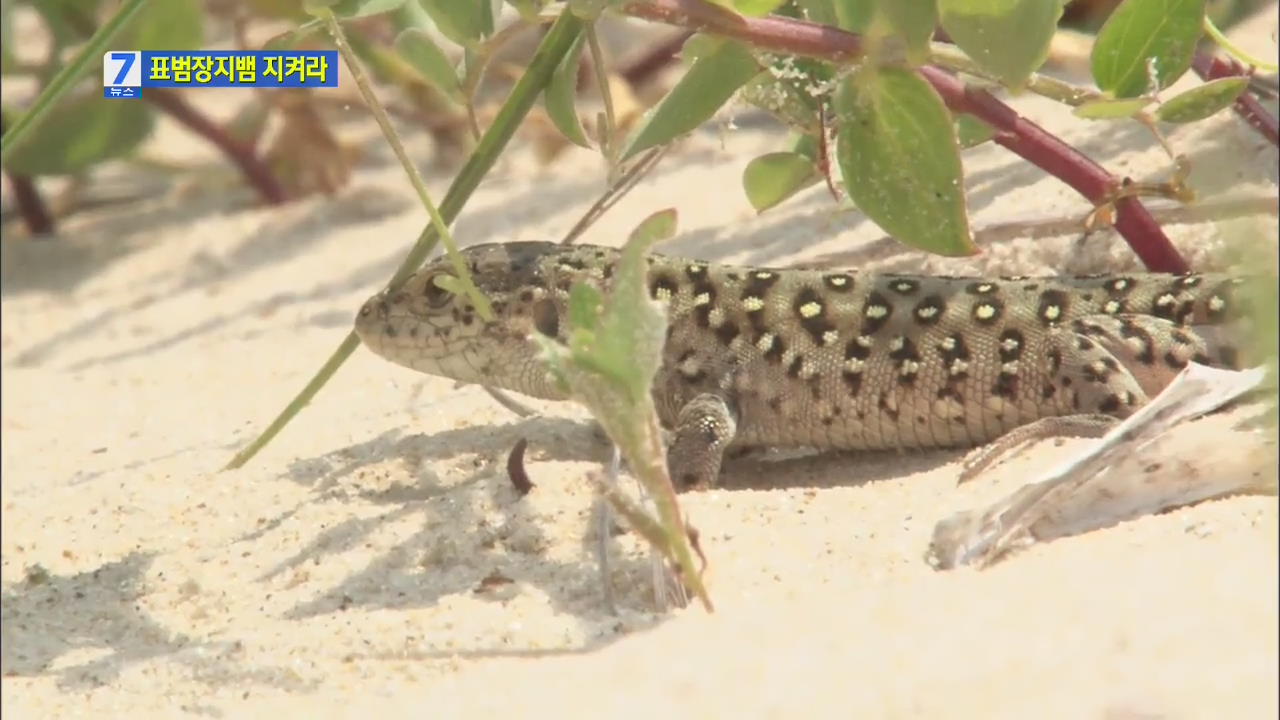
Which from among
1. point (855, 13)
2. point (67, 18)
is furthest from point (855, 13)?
point (67, 18)

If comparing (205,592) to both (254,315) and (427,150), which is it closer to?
(254,315)

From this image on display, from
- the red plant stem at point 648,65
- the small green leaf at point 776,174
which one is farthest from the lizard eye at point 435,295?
the red plant stem at point 648,65

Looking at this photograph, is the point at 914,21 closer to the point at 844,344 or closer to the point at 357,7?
the point at 357,7

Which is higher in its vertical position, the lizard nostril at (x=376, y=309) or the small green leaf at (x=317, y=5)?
the small green leaf at (x=317, y=5)

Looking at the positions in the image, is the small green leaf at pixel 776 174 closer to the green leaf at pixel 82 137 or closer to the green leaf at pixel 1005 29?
the green leaf at pixel 1005 29

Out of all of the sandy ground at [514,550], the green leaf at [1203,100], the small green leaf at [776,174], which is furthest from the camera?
the small green leaf at [776,174]

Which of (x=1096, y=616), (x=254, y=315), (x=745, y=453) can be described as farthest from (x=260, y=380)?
(x=1096, y=616)
